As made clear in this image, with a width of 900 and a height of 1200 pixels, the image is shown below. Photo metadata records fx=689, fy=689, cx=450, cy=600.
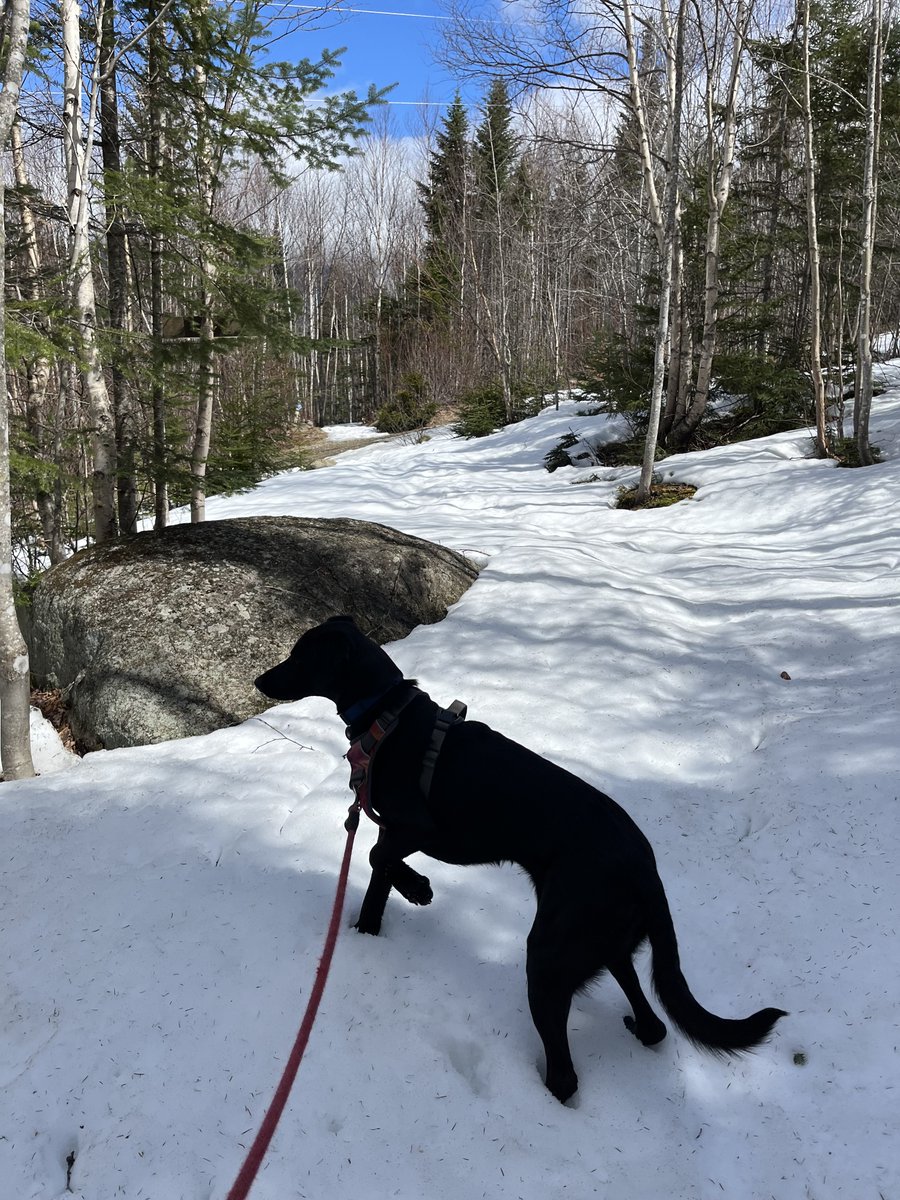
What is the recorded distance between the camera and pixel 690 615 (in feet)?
19.2

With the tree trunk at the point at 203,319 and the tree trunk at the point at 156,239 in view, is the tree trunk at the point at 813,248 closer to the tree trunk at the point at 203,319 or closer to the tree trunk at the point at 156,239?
the tree trunk at the point at 203,319

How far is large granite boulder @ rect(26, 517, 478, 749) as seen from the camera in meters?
4.45

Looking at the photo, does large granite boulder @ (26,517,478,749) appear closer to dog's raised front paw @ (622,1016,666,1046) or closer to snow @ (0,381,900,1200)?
snow @ (0,381,900,1200)

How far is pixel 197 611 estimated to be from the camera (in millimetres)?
4832

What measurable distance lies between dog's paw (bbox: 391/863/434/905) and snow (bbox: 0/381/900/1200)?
6.4 inches

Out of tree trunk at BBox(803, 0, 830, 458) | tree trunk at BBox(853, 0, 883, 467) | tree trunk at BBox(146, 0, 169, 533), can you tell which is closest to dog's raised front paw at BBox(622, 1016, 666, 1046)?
tree trunk at BBox(146, 0, 169, 533)

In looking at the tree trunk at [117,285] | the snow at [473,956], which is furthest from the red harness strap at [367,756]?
the tree trunk at [117,285]

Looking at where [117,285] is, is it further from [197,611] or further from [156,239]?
[197,611]

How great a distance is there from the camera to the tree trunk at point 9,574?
3.26 metres

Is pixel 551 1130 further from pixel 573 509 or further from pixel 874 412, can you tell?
pixel 874 412

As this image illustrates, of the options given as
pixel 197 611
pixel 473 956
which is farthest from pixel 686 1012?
pixel 197 611

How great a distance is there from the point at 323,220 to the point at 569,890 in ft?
134

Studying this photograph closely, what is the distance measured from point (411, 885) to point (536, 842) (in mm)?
785

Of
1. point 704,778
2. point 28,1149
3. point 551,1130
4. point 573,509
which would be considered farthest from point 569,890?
point 573,509
